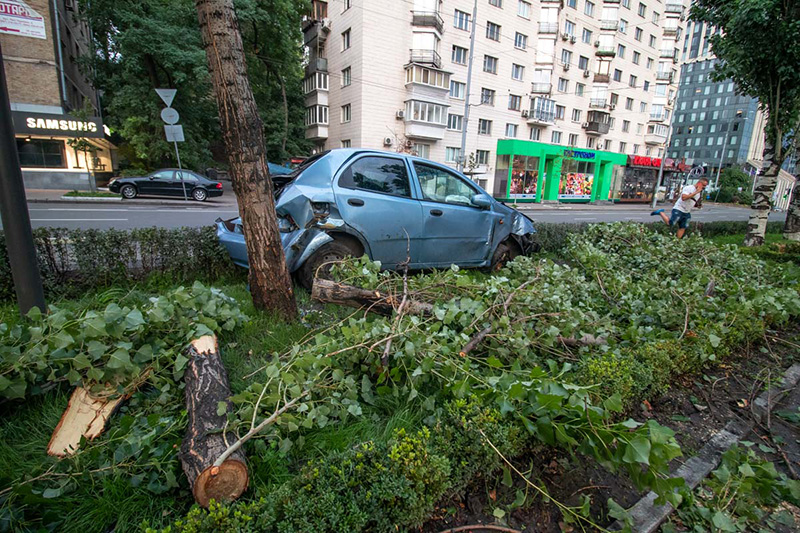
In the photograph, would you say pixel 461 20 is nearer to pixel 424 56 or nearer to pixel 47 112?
pixel 424 56

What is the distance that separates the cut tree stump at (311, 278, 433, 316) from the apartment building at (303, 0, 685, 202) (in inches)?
824

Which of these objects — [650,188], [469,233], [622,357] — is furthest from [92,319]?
[650,188]

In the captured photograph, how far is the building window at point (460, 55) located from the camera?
27.8 meters

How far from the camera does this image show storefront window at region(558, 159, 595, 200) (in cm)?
3428

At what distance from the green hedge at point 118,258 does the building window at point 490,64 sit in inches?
1152

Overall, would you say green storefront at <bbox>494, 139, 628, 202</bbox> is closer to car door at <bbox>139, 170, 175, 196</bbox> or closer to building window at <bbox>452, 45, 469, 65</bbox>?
building window at <bbox>452, 45, 469, 65</bbox>

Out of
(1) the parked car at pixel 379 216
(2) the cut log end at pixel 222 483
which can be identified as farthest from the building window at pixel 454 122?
(2) the cut log end at pixel 222 483

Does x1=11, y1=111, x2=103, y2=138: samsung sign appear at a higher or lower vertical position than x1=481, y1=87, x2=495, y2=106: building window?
lower

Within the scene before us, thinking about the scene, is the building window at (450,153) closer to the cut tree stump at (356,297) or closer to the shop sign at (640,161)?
the shop sign at (640,161)

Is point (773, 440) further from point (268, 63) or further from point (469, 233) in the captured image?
point (268, 63)

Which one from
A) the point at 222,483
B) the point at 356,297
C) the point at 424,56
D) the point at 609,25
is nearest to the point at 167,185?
the point at 424,56

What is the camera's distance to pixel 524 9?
2981 centimetres

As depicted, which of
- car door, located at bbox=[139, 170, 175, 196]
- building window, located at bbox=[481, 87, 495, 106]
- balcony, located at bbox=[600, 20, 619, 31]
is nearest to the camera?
car door, located at bbox=[139, 170, 175, 196]

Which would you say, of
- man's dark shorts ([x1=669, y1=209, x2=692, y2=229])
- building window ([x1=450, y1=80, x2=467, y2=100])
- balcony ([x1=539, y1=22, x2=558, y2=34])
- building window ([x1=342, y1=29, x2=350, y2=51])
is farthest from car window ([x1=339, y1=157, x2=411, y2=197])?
balcony ([x1=539, y1=22, x2=558, y2=34])
